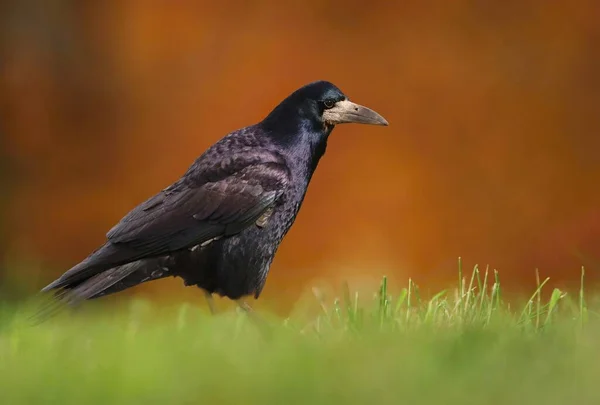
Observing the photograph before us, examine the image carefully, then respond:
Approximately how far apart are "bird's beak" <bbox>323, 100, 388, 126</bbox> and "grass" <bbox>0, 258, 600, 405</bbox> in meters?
1.34

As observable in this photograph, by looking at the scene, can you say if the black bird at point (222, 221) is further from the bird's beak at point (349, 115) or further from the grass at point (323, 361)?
the grass at point (323, 361)

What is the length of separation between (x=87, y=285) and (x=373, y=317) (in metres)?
1.34

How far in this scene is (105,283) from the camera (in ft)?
13.3

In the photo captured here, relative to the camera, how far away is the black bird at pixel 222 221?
13.5ft

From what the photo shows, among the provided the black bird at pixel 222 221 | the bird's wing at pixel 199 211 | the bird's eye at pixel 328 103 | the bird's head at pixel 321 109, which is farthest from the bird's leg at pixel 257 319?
the bird's eye at pixel 328 103

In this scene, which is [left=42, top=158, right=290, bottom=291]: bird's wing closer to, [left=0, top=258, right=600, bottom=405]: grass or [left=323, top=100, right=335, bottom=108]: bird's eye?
[left=323, top=100, right=335, bottom=108]: bird's eye

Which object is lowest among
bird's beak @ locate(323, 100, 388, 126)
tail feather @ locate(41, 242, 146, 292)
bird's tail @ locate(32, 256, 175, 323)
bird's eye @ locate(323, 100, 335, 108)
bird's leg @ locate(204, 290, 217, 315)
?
bird's leg @ locate(204, 290, 217, 315)

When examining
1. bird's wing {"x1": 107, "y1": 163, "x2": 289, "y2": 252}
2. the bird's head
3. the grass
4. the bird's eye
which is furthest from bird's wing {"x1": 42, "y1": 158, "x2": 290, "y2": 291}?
the grass

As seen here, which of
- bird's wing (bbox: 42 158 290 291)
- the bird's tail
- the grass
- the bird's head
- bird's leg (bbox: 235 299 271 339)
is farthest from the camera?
the bird's head

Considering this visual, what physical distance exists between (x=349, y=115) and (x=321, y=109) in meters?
0.14

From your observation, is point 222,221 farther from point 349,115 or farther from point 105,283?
point 349,115

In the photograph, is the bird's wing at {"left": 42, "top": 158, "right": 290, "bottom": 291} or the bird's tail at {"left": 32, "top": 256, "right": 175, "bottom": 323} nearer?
the bird's tail at {"left": 32, "top": 256, "right": 175, "bottom": 323}

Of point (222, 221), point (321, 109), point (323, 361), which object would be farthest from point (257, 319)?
point (321, 109)

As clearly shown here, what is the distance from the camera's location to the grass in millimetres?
2365
